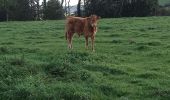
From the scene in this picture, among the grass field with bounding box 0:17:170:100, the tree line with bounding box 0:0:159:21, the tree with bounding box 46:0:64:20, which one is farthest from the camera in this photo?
the tree with bounding box 46:0:64:20

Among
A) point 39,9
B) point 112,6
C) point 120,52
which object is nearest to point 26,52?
point 120,52

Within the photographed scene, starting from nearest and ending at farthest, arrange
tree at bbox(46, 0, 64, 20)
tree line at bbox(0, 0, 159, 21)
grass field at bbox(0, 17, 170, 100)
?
1. grass field at bbox(0, 17, 170, 100)
2. tree line at bbox(0, 0, 159, 21)
3. tree at bbox(46, 0, 64, 20)

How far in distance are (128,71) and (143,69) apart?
33.7 inches

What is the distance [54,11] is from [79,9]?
5.42m

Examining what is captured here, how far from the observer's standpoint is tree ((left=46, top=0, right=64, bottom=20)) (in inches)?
2596

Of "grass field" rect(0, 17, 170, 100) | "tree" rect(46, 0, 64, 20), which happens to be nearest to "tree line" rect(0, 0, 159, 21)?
"tree" rect(46, 0, 64, 20)

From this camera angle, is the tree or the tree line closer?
the tree line

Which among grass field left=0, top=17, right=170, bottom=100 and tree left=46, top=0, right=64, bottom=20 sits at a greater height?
tree left=46, top=0, right=64, bottom=20

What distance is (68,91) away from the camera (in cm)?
1131

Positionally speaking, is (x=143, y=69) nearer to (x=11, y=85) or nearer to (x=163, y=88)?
(x=163, y=88)

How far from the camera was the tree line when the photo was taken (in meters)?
63.0

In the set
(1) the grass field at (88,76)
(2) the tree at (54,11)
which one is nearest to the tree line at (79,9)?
(2) the tree at (54,11)

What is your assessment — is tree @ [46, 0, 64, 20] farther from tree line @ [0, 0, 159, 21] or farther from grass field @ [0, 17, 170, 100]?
grass field @ [0, 17, 170, 100]

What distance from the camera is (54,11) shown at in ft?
217
